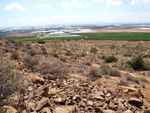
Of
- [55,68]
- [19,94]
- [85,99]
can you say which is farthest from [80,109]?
[55,68]

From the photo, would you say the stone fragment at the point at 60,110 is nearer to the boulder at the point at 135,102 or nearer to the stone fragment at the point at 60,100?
the stone fragment at the point at 60,100

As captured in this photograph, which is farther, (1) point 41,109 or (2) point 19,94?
(2) point 19,94

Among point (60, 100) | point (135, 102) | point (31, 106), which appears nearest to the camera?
point (31, 106)

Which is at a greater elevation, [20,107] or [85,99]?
[20,107]

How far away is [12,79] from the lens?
3.73 m

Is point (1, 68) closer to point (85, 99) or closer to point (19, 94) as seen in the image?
point (19, 94)

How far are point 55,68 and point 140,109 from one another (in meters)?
5.67

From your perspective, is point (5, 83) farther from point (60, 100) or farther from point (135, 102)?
point (135, 102)

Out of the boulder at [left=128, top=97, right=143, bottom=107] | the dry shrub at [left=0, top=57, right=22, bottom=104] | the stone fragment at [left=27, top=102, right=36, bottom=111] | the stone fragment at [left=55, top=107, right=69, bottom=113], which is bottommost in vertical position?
the boulder at [left=128, top=97, right=143, bottom=107]

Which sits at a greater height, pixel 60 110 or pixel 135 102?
pixel 60 110

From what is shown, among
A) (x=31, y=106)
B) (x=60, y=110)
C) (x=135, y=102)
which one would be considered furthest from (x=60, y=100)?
(x=135, y=102)

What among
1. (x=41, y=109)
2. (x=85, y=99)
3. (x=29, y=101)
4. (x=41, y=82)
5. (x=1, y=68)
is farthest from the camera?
(x=41, y=82)

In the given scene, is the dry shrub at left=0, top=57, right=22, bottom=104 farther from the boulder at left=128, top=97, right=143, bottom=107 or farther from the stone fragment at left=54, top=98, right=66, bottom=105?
the boulder at left=128, top=97, right=143, bottom=107

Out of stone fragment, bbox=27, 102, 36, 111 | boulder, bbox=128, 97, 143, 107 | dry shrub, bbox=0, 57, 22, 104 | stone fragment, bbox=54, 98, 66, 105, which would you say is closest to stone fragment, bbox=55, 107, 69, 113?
stone fragment, bbox=54, 98, 66, 105
